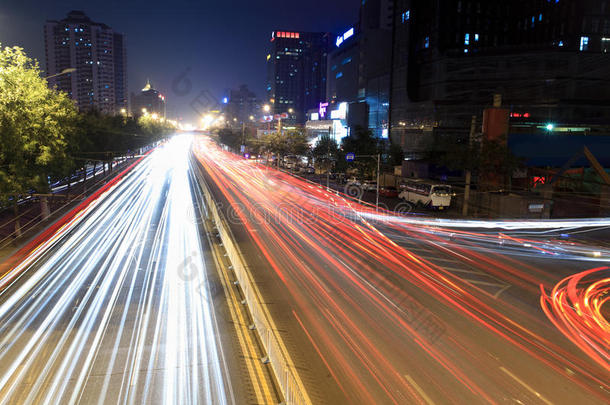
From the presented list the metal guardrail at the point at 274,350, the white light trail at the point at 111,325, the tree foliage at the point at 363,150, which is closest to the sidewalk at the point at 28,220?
the white light trail at the point at 111,325

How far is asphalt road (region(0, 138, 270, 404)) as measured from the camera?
931cm

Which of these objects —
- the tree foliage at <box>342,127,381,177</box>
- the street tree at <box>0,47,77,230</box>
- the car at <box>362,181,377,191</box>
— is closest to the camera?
the street tree at <box>0,47,77,230</box>

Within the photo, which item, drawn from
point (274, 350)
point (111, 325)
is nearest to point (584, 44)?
point (274, 350)

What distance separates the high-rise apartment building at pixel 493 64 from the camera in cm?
5934

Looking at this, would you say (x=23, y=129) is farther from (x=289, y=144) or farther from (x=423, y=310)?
(x=289, y=144)

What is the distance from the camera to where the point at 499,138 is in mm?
36406

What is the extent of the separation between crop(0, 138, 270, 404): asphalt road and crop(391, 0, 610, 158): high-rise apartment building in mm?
54600

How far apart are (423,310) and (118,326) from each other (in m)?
10.2

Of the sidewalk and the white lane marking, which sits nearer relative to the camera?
the white lane marking

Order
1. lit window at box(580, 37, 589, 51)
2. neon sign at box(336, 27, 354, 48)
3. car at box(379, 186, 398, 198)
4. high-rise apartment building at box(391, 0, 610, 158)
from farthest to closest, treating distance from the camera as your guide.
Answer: neon sign at box(336, 27, 354, 48), lit window at box(580, 37, 589, 51), high-rise apartment building at box(391, 0, 610, 158), car at box(379, 186, 398, 198)

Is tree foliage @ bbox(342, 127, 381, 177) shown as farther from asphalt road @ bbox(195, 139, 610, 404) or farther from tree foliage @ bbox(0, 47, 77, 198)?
tree foliage @ bbox(0, 47, 77, 198)

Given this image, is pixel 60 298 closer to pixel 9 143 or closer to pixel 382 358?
pixel 9 143

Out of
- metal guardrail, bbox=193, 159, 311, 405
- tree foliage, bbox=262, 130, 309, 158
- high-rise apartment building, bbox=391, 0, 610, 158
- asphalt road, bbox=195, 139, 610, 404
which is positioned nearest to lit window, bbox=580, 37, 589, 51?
high-rise apartment building, bbox=391, 0, 610, 158

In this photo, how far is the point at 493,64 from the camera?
63.6m
